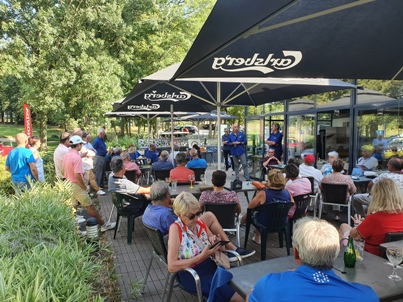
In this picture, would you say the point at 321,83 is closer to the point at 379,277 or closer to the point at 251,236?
the point at 251,236

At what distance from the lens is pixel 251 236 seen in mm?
5266

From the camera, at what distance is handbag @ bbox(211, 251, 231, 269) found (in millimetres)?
2883

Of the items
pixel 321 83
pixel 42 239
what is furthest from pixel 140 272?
pixel 321 83

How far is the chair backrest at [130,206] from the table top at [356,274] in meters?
3.02

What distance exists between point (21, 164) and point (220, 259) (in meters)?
4.51

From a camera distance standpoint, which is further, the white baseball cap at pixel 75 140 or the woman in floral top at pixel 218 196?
the white baseball cap at pixel 75 140

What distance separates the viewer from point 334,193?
5504 millimetres

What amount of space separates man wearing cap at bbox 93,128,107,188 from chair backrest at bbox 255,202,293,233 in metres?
6.14

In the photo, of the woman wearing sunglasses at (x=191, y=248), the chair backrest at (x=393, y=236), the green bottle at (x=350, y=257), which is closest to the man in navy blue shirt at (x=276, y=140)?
the chair backrest at (x=393, y=236)

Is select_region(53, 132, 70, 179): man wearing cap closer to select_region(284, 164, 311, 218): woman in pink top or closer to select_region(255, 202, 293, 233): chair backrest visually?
select_region(255, 202, 293, 233): chair backrest

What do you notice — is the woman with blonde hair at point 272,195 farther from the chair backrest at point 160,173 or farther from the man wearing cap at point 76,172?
the chair backrest at point 160,173

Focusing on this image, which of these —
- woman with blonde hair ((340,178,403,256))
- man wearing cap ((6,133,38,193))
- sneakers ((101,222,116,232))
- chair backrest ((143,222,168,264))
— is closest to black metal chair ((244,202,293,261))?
woman with blonde hair ((340,178,403,256))

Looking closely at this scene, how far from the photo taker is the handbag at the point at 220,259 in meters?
2.88

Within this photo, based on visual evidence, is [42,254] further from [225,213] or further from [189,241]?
[225,213]
